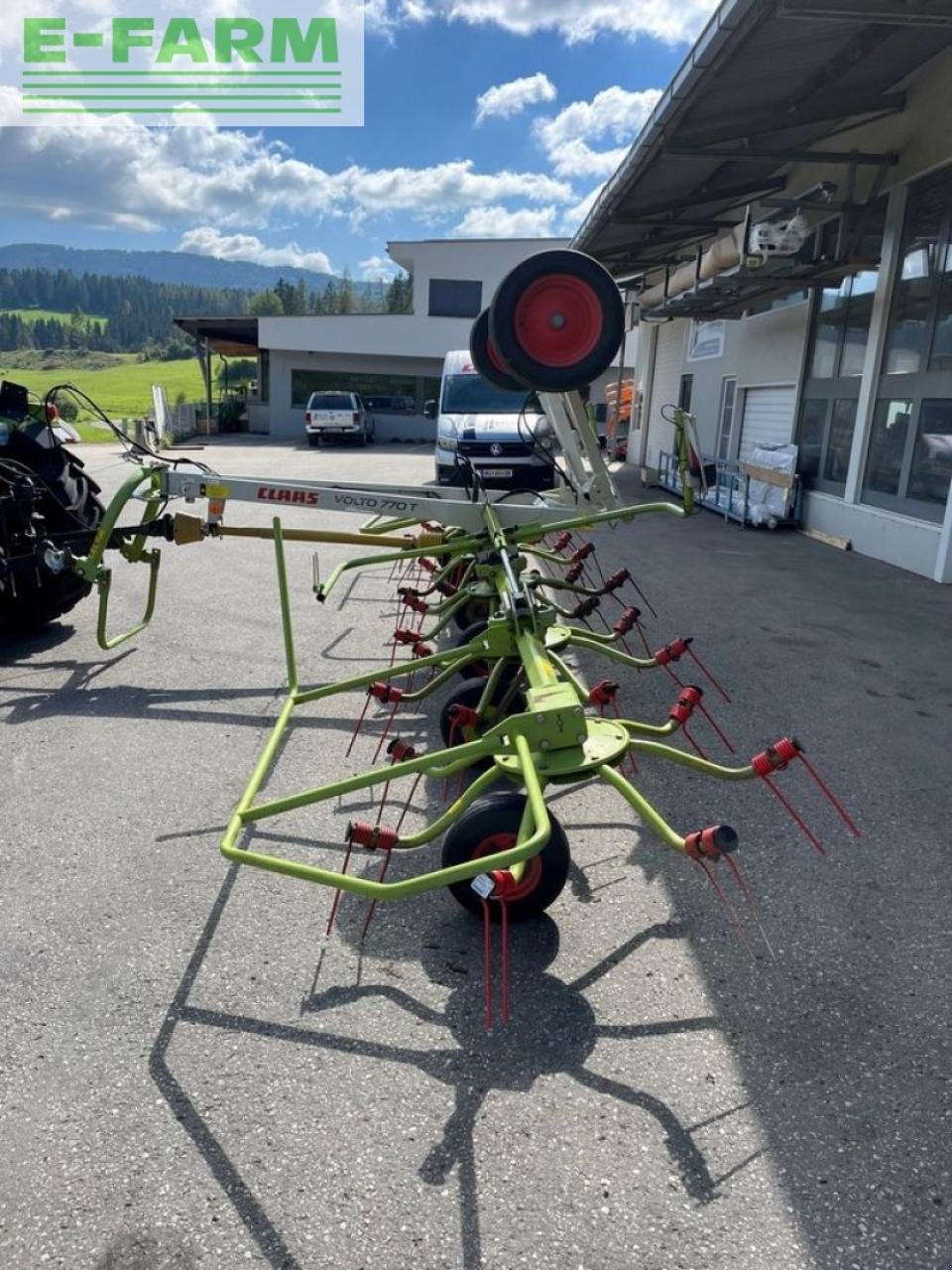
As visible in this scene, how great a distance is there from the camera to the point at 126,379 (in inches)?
2908

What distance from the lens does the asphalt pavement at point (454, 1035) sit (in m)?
1.83

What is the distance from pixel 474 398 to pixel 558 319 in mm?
8402

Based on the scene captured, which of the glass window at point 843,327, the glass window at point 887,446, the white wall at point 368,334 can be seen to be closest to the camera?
the glass window at point 887,446

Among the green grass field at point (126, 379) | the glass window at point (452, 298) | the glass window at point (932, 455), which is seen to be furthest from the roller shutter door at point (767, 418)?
the green grass field at point (126, 379)

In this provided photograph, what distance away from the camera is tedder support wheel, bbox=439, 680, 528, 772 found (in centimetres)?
379

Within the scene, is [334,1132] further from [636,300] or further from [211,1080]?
[636,300]

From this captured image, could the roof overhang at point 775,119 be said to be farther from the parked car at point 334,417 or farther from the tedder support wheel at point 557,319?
the parked car at point 334,417

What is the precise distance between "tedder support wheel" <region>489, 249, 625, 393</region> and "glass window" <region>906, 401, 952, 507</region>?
551 cm

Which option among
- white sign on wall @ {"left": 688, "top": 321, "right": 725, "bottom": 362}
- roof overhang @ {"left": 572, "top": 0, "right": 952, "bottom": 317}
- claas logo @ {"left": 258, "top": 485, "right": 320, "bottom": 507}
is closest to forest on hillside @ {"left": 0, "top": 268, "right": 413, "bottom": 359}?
white sign on wall @ {"left": 688, "top": 321, "right": 725, "bottom": 362}

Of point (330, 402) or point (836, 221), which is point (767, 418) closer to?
point (836, 221)

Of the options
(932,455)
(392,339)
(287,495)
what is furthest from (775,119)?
(392,339)

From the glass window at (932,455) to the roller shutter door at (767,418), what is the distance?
3.31 meters

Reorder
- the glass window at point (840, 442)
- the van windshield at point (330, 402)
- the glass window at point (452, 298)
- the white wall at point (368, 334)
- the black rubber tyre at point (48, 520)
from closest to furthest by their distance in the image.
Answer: the black rubber tyre at point (48, 520), the glass window at point (840, 442), the van windshield at point (330, 402), the white wall at point (368, 334), the glass window at point (452, 298)

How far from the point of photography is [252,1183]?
1.92 m
